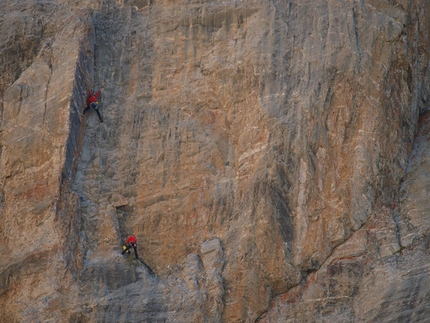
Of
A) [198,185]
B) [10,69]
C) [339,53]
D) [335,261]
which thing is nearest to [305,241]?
[335,261]

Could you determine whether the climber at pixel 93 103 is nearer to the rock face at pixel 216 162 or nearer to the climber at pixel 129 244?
the rock face at pixel 216 162

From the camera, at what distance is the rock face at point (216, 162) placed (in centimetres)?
3378

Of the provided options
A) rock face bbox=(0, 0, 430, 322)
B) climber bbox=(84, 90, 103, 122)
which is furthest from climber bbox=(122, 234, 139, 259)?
climber bbox=(84, 90, 103, 122)

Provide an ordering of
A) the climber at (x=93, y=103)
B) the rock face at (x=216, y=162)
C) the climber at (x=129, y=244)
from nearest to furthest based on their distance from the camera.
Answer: the rock face at (x=216, y=162)
the climber at (x=129, y=244)
the climber at (x=93, y=103)

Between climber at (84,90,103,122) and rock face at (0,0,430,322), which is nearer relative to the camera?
rock face at (0,0,430,322)

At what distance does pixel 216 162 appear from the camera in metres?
35.7

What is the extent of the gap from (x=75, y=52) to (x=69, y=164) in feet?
13.6

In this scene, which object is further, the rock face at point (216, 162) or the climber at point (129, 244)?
the climber at point (129, 244)

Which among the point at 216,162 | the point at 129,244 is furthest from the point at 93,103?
the point at 129,244

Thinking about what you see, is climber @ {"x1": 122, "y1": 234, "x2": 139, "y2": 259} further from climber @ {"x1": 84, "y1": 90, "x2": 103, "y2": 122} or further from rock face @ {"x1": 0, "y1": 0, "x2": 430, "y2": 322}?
climber @ {"x1": 84, "y1": 90, "x2": 103, "y2": 122}

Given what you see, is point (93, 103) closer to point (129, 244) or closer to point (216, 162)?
point (216, 162)

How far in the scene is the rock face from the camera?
33.8 m

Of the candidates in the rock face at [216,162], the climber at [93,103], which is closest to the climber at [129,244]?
the rock face at [216,162]

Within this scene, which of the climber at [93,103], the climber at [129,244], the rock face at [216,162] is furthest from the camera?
the climber at [93,103]
